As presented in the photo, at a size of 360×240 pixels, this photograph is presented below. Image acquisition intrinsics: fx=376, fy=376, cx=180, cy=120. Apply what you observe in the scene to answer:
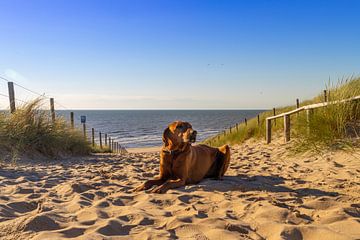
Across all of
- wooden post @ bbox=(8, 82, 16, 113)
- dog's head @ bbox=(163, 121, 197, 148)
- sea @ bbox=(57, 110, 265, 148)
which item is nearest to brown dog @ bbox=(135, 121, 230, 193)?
dog's head @ bbox=(163, 121, 197, 148)

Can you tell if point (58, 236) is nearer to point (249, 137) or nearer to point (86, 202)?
point (86, 202)

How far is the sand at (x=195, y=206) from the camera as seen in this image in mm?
2963

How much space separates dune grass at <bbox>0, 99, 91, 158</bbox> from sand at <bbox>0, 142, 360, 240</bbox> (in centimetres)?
347

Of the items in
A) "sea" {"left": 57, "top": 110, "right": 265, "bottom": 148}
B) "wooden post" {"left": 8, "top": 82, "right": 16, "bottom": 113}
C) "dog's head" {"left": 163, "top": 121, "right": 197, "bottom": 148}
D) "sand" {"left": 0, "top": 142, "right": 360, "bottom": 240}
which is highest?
"wooden post" {"left": 8, "top": 82, "right": 16, "bottom": 113}

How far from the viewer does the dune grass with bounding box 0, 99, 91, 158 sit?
936cm

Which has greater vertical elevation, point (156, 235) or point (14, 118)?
point (14, 118)

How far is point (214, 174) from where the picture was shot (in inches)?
241

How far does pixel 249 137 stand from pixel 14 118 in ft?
30.9

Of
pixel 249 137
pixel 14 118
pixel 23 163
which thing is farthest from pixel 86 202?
pixel 249 137

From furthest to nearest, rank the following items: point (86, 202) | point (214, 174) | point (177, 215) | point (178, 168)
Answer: point (214, 174), point (178, 168), point (86, 202), point (177, 215)

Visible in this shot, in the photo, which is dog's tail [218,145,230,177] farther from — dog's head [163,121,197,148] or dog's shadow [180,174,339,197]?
dog's head [163,121,197,148]

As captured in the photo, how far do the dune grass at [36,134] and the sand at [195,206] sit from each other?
11.4 feet

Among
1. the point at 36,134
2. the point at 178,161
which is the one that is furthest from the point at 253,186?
the point at 36,134

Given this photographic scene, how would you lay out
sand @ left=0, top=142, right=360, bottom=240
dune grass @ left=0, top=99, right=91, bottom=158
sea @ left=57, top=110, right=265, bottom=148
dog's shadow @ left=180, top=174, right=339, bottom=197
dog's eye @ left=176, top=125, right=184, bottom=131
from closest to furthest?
1. sand @ left=0, top=142, right=360, bottom=240
2. dog's shadow @ left=180, top=174, right=339, bottom=197
3. dog's eye @ left=176, top=125, right=184, bottom=131
4. dune grass @ left=0, top=99, right=91, bottom=158
5. sea @ left=57, top=110, right=265, bottom=148
